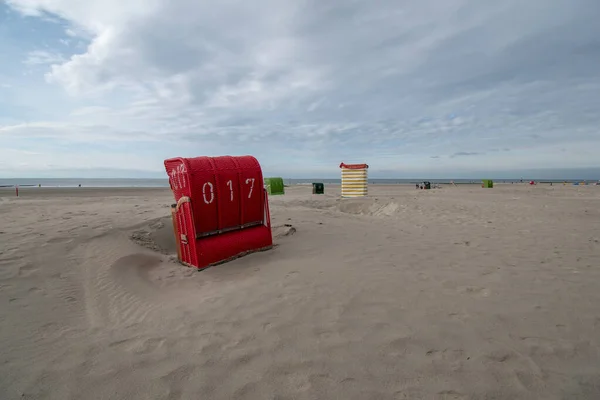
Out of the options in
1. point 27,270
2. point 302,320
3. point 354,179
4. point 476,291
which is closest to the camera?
point 302,320

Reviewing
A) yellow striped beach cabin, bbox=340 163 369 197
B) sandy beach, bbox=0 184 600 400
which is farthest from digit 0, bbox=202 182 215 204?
yellow striped beach cabin, bbox=340 163 369 197

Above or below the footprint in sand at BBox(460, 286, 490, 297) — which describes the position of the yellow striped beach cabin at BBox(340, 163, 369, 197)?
above

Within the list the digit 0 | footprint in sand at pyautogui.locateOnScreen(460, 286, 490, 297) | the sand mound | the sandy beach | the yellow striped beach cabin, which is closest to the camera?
the sandy beach

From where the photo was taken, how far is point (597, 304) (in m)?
3.53

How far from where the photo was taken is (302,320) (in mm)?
3195

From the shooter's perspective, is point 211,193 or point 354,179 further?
point 354,179

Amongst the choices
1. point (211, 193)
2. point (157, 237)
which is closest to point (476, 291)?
point (211, 193)

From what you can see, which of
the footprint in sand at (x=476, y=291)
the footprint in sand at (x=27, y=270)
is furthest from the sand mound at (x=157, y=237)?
the footprint in sand at (x=476, y=291)

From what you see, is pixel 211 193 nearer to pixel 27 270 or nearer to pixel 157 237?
pixel 157 237

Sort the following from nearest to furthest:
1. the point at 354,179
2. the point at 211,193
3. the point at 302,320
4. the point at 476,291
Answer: the point at 302,320
the point at 476,291
the point at 211,193
the point at 354,179

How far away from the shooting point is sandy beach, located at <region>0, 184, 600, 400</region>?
2.33m

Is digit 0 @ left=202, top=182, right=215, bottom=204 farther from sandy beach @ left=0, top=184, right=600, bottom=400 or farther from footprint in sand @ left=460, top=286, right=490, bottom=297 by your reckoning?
footprint in sand @ left=460, top=286, right=490, bottom=297

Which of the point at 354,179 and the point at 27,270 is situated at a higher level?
the point at 354,179

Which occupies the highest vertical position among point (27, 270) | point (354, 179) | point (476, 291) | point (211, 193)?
point (354, 179)
